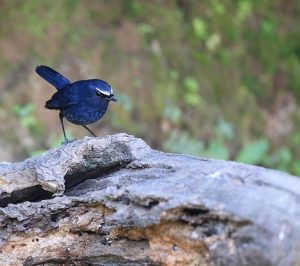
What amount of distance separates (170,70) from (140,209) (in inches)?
185

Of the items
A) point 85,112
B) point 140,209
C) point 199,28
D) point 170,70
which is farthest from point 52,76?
point 199,28

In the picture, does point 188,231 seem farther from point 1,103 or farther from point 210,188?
point 1,103

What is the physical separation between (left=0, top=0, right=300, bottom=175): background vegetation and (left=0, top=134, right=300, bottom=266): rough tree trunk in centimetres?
291

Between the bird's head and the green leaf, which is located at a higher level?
the green leaf

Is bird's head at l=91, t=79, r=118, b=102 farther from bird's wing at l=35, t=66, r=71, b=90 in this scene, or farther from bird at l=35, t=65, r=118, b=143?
bird's wing at l=35, t=66, r=71, b=90

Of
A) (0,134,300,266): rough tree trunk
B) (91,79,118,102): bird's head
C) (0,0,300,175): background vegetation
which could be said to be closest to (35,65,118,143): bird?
(91,79,118,102): bird's head

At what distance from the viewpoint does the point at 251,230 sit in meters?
2.33

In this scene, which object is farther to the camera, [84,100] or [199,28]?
[199,28]

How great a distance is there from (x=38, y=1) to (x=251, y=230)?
5024 millimetres

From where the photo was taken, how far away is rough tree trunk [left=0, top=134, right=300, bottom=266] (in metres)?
2.35

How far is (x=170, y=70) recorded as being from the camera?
23.6 ft

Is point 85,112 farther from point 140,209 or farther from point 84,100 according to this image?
point 140,209

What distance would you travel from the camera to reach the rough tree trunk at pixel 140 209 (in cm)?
235

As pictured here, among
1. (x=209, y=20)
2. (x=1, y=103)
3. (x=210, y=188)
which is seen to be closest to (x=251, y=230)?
(x=210, y=188)
